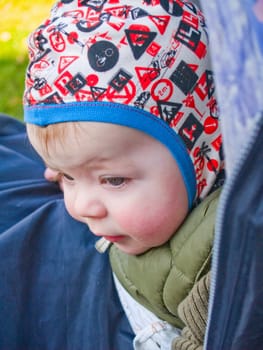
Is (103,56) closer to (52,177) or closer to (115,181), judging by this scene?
(115,181)

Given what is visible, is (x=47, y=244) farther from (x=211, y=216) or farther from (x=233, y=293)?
(x=233, y=293)

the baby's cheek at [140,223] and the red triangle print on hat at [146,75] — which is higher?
the red triangle print on hat at [146,75]

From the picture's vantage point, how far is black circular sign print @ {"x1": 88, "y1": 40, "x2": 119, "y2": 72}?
1.00m

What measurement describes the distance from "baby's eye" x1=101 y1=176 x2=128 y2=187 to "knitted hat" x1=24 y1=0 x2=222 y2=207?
96 mm

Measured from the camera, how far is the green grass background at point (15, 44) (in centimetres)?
286

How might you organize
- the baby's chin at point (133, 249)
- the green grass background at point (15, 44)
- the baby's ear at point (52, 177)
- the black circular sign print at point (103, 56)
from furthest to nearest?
the green grass background at point (15, 44), the baby's ear at point (52, 177), the baby's chin at point (133, 249), the black circular sign print at point (103, 56)

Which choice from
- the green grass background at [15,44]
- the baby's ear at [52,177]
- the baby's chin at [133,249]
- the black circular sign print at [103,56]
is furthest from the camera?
the green grass background at [15,44]

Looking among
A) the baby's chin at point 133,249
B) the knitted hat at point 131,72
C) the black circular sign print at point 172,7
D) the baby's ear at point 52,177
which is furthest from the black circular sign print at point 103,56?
the baby's ear at point 52,177

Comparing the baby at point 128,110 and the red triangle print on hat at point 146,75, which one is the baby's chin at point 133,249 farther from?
the red triangle print on hat at point 146,75

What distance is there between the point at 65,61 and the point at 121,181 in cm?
22

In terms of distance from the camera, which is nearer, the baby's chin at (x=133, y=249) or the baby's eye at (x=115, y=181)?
the baby's eye at (x=115, y=181)

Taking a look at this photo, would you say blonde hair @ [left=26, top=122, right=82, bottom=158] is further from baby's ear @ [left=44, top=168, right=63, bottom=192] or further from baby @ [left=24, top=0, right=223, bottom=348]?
baby's ear @ [left=44, top=168, right=63, bottom=192]

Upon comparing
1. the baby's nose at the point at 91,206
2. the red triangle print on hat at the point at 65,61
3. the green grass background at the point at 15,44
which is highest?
the red triangle print on hat at the point at 65,61

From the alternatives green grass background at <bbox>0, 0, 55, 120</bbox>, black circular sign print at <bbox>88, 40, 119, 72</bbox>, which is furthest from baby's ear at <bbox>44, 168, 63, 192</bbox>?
green grass background at <bbox>0, 0, 55, 120</bbox>
